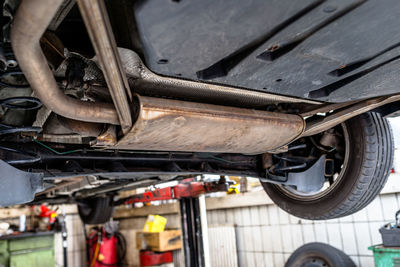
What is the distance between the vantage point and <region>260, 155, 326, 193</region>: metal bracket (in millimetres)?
2033

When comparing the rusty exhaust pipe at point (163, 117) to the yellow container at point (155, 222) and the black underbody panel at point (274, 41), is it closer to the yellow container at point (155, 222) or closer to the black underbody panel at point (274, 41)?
the black underbody panel at point (274, 41)

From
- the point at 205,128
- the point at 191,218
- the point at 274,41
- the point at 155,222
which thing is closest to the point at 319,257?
the point at 191,218

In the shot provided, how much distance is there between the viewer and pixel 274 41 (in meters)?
0.97

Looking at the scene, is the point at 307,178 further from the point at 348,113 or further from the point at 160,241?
the point at 160,241

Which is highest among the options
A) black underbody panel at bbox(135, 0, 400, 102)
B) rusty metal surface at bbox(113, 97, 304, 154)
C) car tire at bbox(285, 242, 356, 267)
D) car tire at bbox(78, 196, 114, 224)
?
black underbody panel at bbox(135, 0, 400, 102)

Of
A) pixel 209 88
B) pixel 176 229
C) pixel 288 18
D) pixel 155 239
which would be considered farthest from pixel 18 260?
pixel 288 18

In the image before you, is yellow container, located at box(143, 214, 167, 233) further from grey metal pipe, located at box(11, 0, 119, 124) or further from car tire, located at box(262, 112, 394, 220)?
grey metal pipe, located at box(11, 0, 119, 124)

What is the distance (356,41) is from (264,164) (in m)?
1.20

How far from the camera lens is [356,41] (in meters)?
1.01

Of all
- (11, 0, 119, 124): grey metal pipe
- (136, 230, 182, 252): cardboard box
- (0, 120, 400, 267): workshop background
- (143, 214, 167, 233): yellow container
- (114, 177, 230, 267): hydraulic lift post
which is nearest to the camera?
(11, 0, 119, 124): grey metal pipe

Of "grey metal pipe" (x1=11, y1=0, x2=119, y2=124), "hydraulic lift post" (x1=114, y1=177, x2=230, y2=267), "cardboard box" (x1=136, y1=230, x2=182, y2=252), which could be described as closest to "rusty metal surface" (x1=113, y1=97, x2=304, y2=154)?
"grey metal pipe" (x1=11, y1=0, x2=119, y2=124)

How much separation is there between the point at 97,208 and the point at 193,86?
3447mm

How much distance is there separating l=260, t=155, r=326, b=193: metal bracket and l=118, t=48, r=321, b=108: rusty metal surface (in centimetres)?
59

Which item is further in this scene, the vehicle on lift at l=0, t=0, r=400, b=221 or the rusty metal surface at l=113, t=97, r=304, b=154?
the rusty metal surface at l=113, t=97, r=304, b=154
